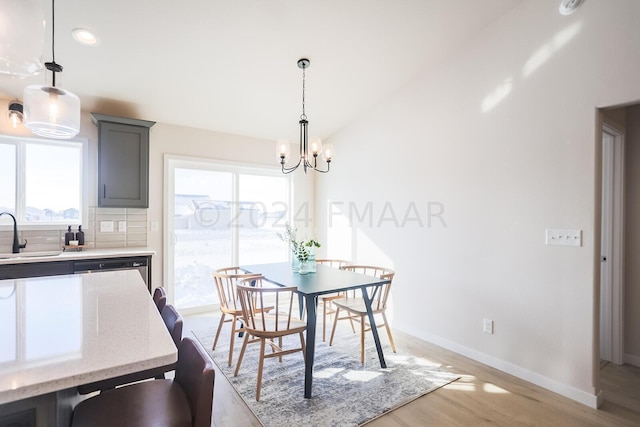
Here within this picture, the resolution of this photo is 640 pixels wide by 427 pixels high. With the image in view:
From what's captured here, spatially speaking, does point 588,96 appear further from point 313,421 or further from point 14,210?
point 14,210

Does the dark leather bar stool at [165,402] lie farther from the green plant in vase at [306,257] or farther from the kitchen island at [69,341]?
the green plant in vase at [306,257]

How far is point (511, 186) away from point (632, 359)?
195 centimetres

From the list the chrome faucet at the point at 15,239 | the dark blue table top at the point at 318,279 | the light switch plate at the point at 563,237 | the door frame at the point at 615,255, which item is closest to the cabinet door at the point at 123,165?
the chrome faucet at the point at 15,239

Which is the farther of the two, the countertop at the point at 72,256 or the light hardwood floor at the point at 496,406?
the countertop at the point at 72,256

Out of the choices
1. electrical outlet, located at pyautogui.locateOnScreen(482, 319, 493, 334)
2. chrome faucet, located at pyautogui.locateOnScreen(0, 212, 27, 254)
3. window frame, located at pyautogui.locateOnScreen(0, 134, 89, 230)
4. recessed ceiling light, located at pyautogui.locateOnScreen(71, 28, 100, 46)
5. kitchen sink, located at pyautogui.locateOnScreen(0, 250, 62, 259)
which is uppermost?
recessed ceiling light, located at pyautogui.locateOnScreen(71, 28, 100, 46)

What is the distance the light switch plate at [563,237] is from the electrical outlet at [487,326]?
862 millimetres

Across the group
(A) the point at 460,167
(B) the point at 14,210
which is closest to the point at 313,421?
(A) the point at 460,167

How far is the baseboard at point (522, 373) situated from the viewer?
2225mm

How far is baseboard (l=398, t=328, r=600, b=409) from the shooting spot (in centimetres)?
222

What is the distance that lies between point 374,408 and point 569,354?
151 cm

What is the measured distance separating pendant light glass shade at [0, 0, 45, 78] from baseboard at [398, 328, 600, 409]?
3691 mm

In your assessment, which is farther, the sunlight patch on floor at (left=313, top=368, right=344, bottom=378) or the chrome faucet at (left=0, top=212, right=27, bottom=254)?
the chrome faucet at (left=0, top=212, right=27, bottom=254)

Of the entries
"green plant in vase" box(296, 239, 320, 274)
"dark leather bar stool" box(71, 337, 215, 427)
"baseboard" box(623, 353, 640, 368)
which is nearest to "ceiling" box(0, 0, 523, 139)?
"green plant in vase" box(296, 239, 320, 274)

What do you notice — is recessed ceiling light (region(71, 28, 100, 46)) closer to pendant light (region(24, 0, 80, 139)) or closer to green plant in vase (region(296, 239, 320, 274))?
pendant light (region(24, 0, 80, 139))
